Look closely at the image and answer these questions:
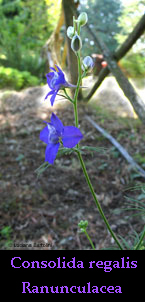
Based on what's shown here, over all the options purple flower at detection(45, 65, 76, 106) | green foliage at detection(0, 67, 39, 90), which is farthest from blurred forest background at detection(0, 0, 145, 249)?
purple flower at detection(45, 65, 76, 106)

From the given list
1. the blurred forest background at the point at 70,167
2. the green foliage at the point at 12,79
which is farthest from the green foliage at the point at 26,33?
the blurred forest background at the point at 70,167

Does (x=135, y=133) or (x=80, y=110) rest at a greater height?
(x=80, y=110)

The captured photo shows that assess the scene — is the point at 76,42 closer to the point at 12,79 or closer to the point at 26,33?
the point at 12,79

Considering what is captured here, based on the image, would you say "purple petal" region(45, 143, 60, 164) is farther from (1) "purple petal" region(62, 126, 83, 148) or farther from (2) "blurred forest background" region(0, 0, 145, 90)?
(2) "blurred forest background" region(0, 0, 145, 90)

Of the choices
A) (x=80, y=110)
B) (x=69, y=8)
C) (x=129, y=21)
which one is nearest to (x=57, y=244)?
(x=80, y=110)

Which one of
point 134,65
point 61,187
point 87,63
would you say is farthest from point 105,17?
point 87,63

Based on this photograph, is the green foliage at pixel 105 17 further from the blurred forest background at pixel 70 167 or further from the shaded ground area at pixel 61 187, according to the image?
the shaded ground area at pixel 61 187
